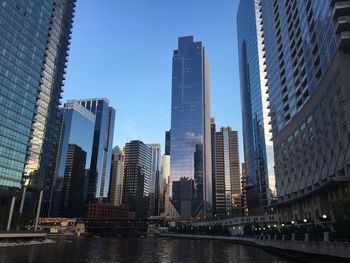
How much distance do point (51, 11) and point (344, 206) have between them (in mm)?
165973

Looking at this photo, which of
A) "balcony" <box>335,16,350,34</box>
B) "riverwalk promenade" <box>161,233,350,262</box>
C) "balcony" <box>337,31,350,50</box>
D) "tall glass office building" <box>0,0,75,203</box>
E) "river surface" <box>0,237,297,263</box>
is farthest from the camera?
"tall glass office building" <box>0,0,75,203</box>

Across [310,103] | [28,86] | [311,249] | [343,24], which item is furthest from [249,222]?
[28,86]

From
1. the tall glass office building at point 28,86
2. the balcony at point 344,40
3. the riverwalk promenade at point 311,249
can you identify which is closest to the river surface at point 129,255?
the riverwalk promenade at point 311,249

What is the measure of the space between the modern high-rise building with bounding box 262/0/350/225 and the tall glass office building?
349 feet

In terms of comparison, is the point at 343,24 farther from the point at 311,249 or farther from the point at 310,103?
the point at 311,249

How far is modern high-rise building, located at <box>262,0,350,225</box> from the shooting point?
242ft

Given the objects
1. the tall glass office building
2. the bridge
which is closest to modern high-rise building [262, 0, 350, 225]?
the bridge

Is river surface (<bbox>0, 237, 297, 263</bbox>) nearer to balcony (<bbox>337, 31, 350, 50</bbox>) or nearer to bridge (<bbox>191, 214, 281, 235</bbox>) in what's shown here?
balcony (<bbox>337, 31, 350, 50</bbox>)

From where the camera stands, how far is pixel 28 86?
14588cm

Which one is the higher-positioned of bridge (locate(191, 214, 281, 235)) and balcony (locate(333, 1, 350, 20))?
balcony (locate(333, 1, 350, 20))

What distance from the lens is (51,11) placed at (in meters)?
169

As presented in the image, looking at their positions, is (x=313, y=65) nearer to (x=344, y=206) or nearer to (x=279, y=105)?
(x=279, y=105)

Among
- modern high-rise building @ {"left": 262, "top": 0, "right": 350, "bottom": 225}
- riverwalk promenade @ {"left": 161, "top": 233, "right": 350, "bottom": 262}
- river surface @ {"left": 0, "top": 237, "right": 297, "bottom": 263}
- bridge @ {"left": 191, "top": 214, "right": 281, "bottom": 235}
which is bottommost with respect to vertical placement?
river surface @ {"left": 0, "top": 237, "right": 297, "bottom": 263}

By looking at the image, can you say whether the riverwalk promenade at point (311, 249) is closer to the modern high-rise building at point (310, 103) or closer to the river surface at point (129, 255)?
the river surface at point (129, 255)
